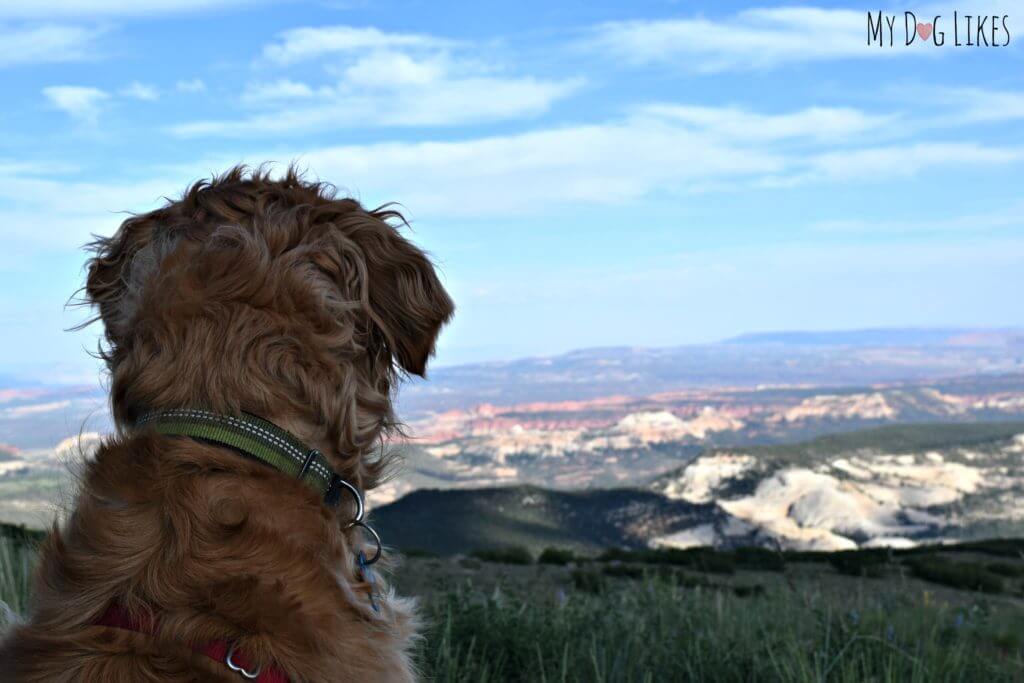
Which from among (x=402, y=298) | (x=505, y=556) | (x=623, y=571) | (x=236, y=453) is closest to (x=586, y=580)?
(x=623, y=571)

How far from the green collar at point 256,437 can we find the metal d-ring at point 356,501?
6 cm

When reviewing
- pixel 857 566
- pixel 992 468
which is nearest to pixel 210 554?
pixel 857 566

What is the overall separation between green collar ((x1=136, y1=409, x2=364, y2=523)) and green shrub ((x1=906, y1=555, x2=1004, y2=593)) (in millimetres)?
15555

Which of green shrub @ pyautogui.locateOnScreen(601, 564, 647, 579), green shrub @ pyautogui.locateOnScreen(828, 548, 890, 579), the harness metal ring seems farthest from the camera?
green shrub @ pyautogui.locateOnScreen(828, 548, 890, 579)

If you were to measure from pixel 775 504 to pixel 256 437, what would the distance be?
130 feet

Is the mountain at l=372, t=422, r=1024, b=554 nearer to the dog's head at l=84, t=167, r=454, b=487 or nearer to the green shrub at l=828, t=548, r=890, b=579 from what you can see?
the green shrub at l=828, t=548, r=890, b=579

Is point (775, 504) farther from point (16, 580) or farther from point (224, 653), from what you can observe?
point (224, 653)

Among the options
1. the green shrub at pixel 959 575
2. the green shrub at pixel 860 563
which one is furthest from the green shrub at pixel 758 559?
the green shrub at pixel 959 575

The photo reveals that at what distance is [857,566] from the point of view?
17.8 metres

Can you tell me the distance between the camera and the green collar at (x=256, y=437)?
242cm

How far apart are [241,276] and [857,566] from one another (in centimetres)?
1730

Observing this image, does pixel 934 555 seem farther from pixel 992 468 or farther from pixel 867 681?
pixel 992 468

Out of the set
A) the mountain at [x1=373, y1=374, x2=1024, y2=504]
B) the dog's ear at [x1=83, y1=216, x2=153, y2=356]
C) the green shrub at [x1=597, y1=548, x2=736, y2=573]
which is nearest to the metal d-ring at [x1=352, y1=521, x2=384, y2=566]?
the dog's ear at [x1=83, y1=216, x2=153, y2=356]

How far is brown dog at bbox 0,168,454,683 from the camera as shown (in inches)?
88.3
